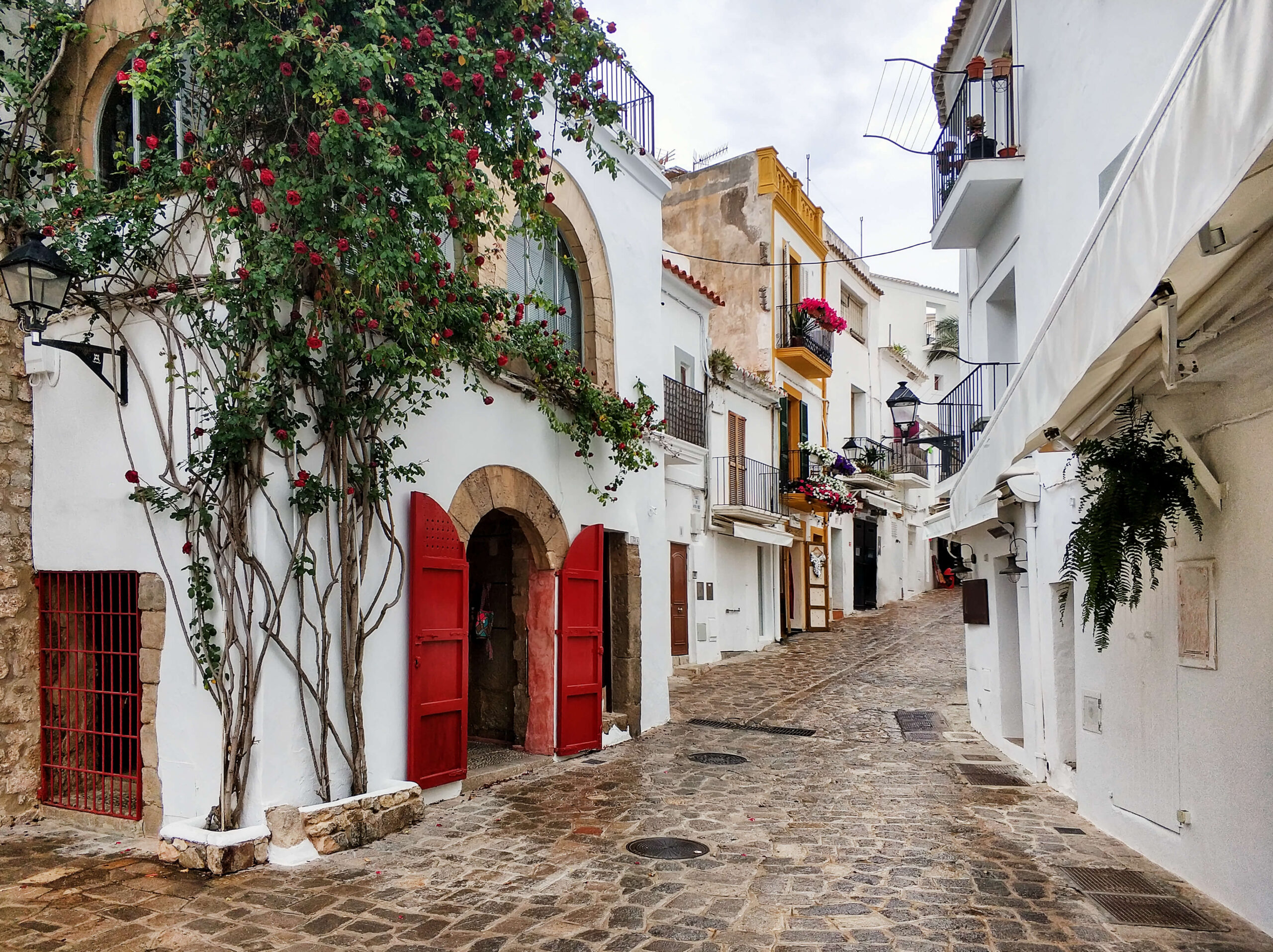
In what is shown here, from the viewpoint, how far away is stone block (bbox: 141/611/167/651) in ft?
19.5

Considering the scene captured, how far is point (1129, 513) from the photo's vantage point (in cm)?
471

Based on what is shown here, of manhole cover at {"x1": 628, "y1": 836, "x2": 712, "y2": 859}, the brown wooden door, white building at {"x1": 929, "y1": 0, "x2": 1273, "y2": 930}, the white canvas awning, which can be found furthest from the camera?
the brown wooden door

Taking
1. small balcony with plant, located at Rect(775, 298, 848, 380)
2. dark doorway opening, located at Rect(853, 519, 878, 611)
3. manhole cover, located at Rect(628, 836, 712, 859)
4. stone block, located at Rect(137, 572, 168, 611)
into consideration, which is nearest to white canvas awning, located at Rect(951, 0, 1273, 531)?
manhole cover, located at Rect(628, 836, 712, 859)

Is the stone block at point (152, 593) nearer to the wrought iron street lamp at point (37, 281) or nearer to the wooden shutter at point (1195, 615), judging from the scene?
the wrought iron street lamp at point (37, 281)

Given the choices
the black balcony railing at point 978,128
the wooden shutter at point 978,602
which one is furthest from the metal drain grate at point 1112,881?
the black balcony railing at point 978,128

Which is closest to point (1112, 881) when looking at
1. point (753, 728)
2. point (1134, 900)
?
point (1134, 900)

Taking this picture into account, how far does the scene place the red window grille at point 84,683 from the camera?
6422 millimetres

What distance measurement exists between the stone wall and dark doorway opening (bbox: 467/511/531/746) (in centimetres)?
359

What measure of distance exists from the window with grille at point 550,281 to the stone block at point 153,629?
3714 mm

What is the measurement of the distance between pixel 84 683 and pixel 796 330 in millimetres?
16228

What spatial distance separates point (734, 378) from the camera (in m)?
17.5

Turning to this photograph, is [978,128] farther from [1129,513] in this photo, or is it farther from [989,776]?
[989,776]

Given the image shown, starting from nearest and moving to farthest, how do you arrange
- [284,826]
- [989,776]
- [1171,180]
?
[1171,180], [284,826], [989,776]

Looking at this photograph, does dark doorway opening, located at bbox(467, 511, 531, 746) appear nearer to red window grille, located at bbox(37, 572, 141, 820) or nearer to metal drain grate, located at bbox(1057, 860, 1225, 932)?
red window grille, located at bbox(37, 572, 141, 820)
